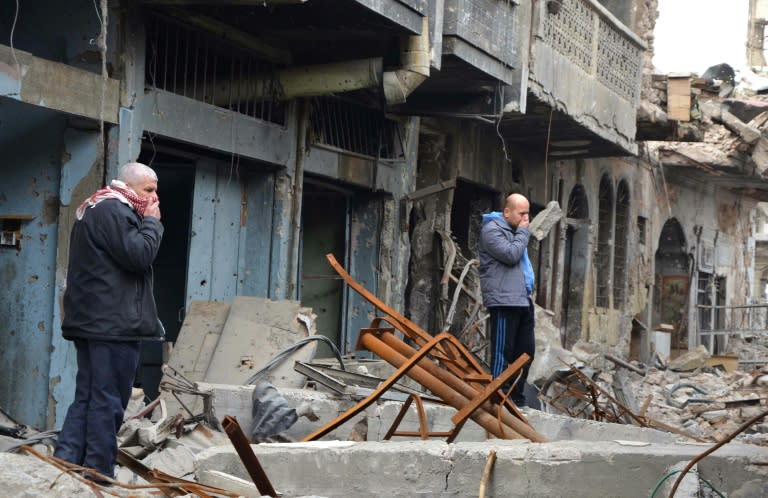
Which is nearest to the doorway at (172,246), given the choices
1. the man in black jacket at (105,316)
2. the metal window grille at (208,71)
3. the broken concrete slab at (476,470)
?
the metal window grille at (208,71)

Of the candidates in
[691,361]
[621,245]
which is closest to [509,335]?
[691,361]

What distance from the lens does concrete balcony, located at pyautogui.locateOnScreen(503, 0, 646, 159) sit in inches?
516

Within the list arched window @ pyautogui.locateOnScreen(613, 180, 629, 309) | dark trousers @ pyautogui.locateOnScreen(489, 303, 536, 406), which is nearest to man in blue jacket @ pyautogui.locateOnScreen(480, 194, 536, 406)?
dark trousers @ pyautogui.locateOnScreen(489, 303, 536, 406)

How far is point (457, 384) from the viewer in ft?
18.7

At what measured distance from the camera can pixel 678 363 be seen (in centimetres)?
2011

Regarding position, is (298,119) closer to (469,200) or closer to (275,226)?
(275,226)

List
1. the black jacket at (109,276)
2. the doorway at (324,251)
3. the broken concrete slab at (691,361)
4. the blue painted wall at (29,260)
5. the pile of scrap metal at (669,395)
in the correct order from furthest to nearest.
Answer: the broken concrete slab at (691,361), the doorway at (324,251), the pile of scrap metal at (669,395), the blue painted wall at (29,260), the black jacket at (109,276)

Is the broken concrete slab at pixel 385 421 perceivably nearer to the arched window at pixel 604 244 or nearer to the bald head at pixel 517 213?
the bald head at pixel 517 213

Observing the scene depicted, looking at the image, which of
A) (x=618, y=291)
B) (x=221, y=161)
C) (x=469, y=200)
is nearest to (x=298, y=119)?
(x=221, y=161)

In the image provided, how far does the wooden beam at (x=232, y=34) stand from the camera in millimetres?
9219

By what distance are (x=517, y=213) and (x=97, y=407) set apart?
4458mm

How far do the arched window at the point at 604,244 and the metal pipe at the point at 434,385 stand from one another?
47.1 feet

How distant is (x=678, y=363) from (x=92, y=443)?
1620 centimetres

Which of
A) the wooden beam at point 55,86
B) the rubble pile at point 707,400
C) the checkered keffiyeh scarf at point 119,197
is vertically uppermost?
the wooden beam at point 55,86
